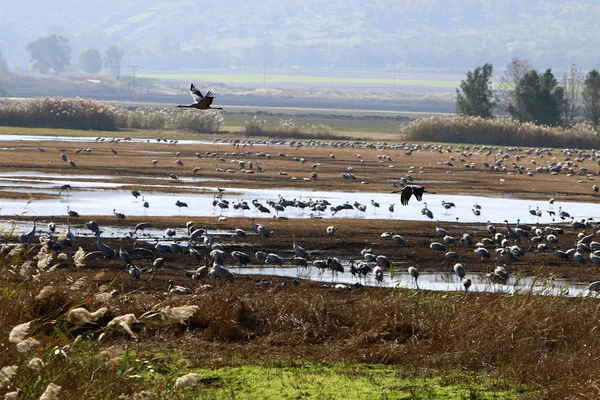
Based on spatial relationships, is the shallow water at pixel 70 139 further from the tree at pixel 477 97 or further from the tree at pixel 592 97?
the tree at pixel 592 97

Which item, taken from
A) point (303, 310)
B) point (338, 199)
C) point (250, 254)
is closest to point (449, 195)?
point (338, 199)

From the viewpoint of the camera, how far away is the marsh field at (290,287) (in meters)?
10.2

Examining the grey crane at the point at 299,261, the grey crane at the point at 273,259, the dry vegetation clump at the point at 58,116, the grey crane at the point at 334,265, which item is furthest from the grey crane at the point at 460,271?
the dry vegetation clump at the point at 58,116

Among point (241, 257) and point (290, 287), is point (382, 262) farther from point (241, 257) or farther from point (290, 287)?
point (290, 287)

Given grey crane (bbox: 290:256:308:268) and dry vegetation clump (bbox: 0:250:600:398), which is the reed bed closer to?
grey crane (bbox: 290:256:308:268)

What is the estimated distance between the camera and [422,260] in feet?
77.2

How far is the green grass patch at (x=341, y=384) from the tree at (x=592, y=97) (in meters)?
76.4

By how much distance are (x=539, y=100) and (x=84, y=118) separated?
119 feet

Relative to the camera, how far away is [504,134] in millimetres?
78562

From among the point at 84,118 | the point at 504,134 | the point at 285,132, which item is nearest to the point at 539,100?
the point at 504,134

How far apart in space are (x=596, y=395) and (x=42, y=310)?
6196mm

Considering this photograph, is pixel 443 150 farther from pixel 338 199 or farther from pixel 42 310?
pixel 42 310

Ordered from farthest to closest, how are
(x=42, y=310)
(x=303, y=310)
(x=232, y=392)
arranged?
(x=303, y=310)
(x=42, y=310)
(x=232, y=392)

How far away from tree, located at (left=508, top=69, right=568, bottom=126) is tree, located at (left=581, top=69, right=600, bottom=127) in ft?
6.49
